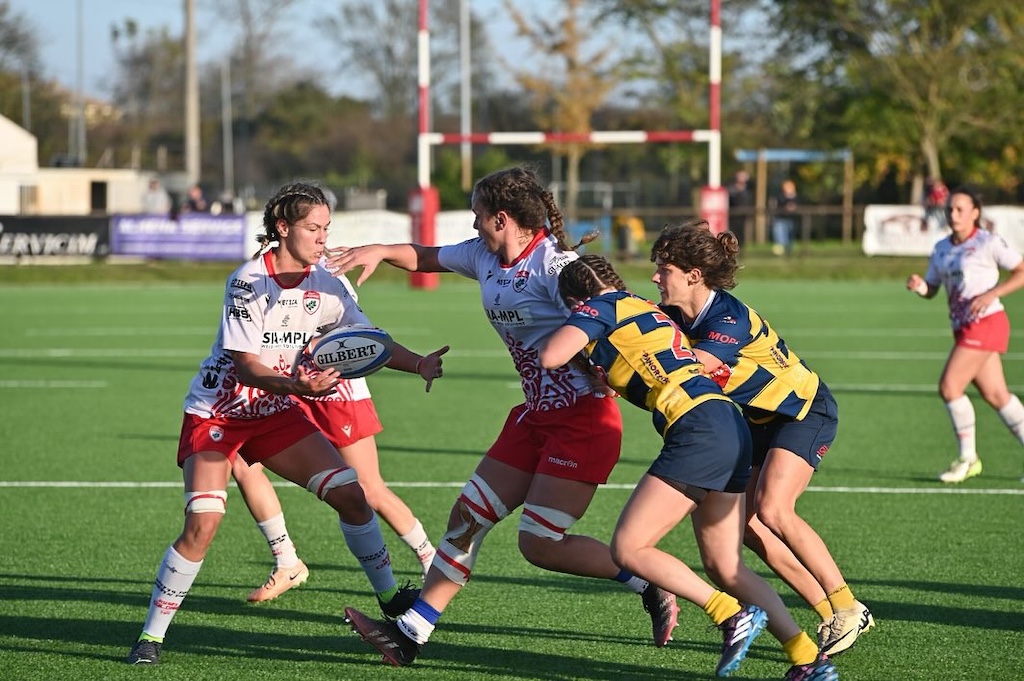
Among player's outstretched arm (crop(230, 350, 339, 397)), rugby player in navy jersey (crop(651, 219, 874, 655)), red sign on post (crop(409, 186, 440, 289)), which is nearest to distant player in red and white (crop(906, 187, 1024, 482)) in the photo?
rugby player in navy jersey (crop(651, 219, 874, 655))

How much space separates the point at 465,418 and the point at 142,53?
59749 millimetres

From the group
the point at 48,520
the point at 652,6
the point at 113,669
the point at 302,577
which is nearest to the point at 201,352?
the point at 48,520

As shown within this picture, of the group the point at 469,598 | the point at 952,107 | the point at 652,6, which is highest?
the point at 652,6

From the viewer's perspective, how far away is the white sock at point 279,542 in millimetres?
6270

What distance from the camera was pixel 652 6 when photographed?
46531 millimetres

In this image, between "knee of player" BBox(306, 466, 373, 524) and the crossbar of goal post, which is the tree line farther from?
"knee of player" BBox(306, 466, 373, 524)

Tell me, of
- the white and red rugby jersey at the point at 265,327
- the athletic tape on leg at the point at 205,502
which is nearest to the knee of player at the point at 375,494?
the white and red rugby jersey at the point at 265,327

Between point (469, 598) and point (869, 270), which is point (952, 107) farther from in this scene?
point (469, 598)

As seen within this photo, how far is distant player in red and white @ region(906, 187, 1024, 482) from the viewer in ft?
29.0

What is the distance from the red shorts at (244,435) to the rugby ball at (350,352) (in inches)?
15.7

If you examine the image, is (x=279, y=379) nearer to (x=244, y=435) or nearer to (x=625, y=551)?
(x=244, y=435)

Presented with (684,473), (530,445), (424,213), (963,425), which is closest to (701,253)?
(684,473)

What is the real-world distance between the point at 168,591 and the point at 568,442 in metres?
1.63

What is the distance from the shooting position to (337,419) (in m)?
6.27
